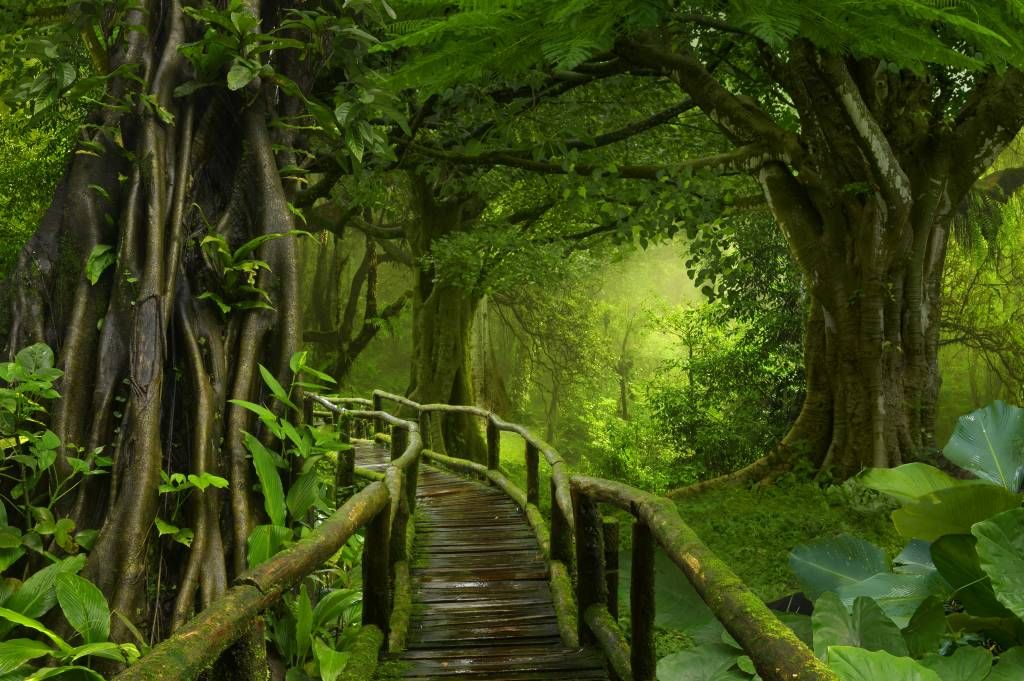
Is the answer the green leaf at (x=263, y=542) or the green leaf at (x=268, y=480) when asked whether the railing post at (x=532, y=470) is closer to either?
the green leaf at (x=268, y=480)

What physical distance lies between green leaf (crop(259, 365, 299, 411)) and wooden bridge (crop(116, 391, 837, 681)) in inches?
26.7

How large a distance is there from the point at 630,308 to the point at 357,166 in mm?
40840

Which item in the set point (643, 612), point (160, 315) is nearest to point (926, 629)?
point (643, 612)

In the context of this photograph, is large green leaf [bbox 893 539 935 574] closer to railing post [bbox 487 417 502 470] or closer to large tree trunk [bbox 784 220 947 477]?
large tree trunk [bbox 784 220 947 477]

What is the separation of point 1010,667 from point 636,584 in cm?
190

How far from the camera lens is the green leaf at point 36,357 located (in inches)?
154

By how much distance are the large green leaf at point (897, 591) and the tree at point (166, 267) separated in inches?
123

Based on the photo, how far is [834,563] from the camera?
2.27 m

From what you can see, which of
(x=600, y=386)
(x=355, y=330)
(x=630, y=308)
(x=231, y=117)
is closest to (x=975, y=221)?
(x=231, y=117)

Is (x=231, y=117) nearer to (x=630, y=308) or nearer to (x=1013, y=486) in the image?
(x=1013, y=486)

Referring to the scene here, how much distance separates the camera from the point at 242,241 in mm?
4895

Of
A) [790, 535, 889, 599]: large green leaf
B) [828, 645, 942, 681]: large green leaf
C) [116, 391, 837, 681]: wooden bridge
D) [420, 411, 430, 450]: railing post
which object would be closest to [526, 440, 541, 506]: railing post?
[116, 391, 837, 681]: wooden bridge

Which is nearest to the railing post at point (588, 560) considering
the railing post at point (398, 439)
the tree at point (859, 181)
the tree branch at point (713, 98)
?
the tree at point (859, 181)

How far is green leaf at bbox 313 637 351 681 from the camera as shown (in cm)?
385
